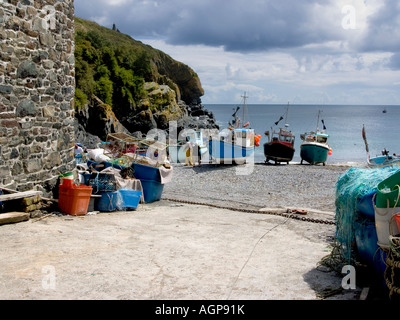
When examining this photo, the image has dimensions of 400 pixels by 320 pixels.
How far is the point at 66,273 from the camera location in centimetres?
568

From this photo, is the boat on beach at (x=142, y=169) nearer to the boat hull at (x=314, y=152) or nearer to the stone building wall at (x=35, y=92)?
the stone building wall at (x=35, y=92)

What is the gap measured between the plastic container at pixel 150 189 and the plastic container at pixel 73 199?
329cm

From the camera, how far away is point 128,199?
11.2 m

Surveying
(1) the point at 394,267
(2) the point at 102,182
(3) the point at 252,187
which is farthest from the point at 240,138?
(1) the point at 394,267

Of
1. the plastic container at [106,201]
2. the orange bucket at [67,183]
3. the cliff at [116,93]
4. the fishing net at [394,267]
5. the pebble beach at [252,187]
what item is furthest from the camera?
the cliff at [116,93]

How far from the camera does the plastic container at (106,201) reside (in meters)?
10.8

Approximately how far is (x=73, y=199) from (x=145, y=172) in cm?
355

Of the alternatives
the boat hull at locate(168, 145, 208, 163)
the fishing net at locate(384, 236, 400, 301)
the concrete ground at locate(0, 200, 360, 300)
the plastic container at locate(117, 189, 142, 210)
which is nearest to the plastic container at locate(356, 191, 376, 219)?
the fishing net at locate(384, 236, 400, 301)

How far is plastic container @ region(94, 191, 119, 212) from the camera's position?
10750 millimetres

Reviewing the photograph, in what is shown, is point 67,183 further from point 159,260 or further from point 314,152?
point 314,152

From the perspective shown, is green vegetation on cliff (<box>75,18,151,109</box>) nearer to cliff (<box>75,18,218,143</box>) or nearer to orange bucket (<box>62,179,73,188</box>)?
cliff (<box>75,18,218,143</box>)

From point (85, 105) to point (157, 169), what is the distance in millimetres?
25012

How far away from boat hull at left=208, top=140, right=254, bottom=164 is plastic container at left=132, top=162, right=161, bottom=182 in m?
12.6

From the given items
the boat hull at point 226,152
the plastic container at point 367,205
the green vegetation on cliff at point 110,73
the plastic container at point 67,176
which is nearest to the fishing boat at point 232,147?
the boat hull at point 226,152
